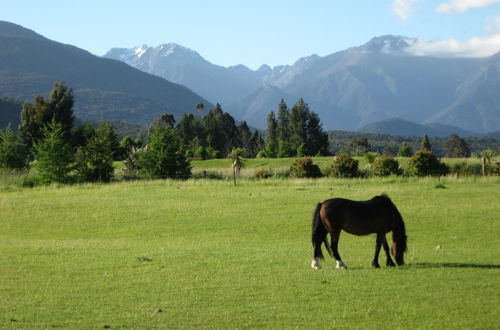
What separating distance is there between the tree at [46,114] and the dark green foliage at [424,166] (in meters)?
41.5

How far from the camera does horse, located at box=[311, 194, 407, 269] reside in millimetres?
12508

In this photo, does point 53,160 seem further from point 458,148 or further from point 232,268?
point 458,148

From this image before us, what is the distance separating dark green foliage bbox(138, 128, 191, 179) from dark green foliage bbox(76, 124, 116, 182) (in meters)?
2.80

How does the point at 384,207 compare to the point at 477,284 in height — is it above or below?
above

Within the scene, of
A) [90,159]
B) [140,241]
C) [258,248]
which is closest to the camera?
[258,248]

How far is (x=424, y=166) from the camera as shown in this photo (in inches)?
1722

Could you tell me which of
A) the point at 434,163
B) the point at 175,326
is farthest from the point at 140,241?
the point at 434,163

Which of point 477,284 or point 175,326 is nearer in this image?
point 175,326

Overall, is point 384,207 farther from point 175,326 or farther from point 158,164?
point 158,164

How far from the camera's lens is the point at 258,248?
1634cm

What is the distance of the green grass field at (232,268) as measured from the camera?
8.91 metres

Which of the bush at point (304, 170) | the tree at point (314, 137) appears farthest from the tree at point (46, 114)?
the tree at point (314, 137)

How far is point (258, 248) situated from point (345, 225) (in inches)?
170

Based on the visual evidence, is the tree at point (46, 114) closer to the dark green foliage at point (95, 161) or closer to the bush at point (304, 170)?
the dark green foliage at point (95, 161)
